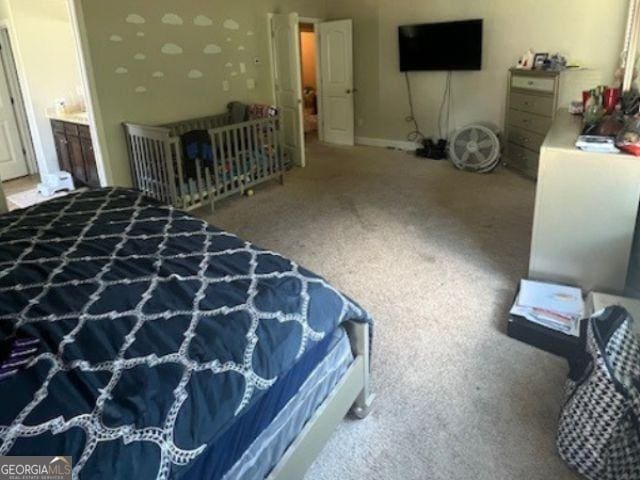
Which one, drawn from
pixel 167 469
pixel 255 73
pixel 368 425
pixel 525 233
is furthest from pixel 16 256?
pixel 255 73

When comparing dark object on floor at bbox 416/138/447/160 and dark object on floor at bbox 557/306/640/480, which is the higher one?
dark object on floor at bbox 416/138/447/160

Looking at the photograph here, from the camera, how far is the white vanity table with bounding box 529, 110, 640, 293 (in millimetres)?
2422

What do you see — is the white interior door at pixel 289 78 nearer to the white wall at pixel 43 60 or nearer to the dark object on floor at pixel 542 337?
the white wall at pixel 43 60

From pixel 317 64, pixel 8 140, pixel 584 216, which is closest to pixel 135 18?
pixel 8 140

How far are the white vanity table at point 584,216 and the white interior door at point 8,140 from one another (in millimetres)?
6308

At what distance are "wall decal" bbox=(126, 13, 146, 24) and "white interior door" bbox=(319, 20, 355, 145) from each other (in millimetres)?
3274

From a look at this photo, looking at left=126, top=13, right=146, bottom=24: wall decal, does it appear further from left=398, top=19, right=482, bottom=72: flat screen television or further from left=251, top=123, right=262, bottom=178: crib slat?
left=398, top=19, right=482, bottom=72: flat screen television

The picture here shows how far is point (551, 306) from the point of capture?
95.7 inches

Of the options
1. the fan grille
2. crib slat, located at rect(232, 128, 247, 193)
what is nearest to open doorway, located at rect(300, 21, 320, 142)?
the fan grille

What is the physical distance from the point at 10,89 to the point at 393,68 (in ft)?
17.0

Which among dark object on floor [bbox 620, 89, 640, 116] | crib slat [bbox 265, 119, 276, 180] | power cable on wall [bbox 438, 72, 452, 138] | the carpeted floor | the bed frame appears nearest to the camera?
the bed frame

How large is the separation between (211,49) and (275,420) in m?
4.68

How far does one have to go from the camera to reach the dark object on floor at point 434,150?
6.22 metres

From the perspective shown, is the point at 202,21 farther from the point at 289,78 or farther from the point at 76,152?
the point at 76,152
